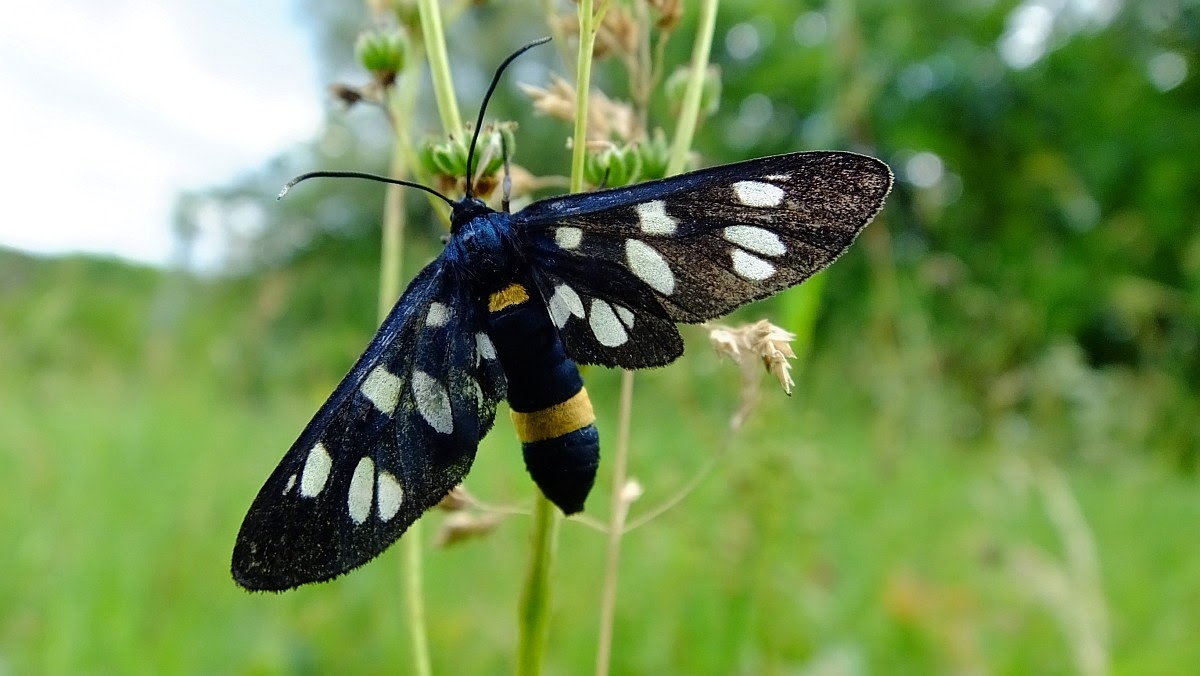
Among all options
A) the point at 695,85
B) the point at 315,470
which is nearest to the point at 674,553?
the point at 315,470

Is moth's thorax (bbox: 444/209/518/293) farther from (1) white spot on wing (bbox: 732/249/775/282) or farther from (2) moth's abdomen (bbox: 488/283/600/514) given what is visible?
(1) white spot on wing (bbox: 732/249/775/282)

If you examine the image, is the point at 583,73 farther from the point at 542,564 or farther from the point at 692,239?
the point at 542,564

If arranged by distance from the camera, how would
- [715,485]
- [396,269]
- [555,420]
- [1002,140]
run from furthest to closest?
[1002,140], [715,485], [396,269], [555,420]

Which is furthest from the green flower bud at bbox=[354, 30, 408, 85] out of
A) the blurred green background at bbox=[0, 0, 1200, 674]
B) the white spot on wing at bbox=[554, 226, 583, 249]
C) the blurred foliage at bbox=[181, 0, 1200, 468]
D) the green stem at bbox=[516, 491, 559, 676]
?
the blurred foliage at bbox=[181, 0, 1200, 468]

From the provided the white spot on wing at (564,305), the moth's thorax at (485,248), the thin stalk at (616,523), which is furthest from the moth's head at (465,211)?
the thin stalk at (616,523)

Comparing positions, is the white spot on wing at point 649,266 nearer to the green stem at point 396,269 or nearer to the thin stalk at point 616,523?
the thin stalk at point 616,523

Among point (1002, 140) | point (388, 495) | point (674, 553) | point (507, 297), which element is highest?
point (1002, 140)
